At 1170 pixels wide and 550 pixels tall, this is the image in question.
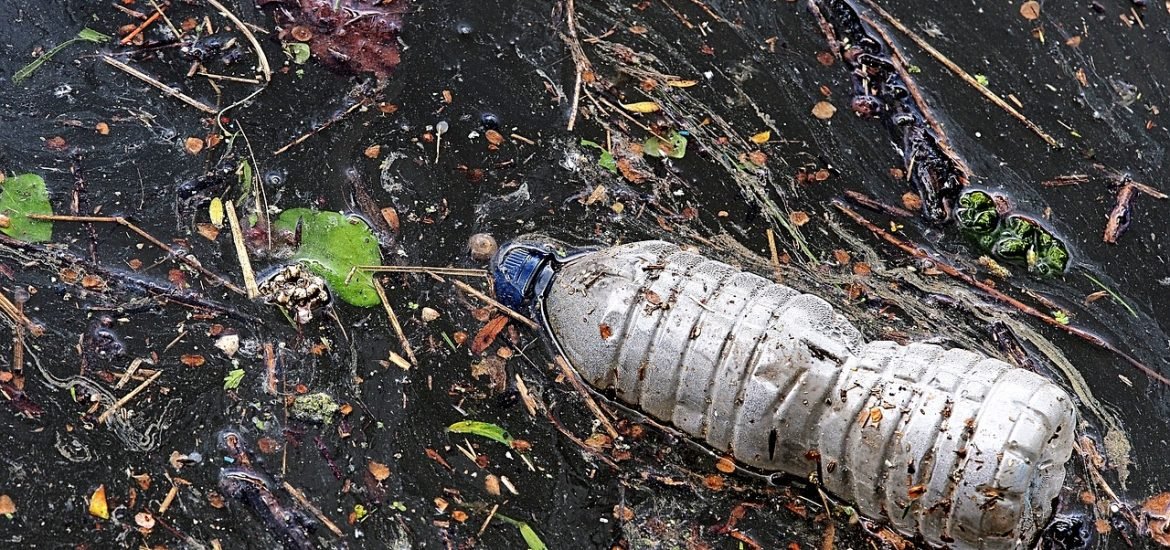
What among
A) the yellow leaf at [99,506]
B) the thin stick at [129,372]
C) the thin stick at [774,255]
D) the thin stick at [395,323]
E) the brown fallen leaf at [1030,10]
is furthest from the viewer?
the brown fallen leaf at [1030,10]

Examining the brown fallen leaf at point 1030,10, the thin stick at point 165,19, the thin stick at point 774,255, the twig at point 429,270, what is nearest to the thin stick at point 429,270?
the twig at point 429,270

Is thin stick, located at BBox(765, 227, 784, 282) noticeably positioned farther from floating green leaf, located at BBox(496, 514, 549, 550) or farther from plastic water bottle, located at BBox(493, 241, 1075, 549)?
floating green leaf, located at BBox(496, 514, 549, 550)

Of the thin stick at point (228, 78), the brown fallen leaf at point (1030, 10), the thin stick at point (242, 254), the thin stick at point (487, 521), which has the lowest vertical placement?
the thin stick at point (487, 521)

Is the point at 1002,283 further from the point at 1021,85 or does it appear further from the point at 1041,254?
the point at 1021,85

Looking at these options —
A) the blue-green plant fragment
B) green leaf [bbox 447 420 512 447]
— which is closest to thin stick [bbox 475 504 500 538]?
green leaf [bbox 447 420 512 447]

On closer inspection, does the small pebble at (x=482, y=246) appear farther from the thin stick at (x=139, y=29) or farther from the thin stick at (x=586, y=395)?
the thin stick at (x=139, y=29)

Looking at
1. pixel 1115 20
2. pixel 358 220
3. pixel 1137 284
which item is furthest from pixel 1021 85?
pixel 358 220
